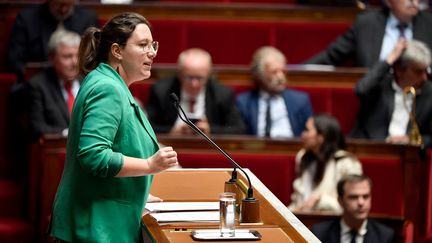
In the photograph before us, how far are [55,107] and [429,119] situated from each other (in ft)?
2.78

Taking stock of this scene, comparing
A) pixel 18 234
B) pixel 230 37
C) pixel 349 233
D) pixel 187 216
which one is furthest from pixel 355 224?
pixel 230 37

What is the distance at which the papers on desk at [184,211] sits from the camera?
41.4 inches

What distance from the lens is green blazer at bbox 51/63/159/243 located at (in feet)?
3.24

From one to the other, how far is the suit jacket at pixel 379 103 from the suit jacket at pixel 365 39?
202 mm

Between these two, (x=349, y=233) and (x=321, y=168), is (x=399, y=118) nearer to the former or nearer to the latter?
(x=321, y=168)

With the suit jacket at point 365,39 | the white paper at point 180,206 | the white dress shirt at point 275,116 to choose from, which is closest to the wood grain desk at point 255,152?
the white dress shirt at point 275,116

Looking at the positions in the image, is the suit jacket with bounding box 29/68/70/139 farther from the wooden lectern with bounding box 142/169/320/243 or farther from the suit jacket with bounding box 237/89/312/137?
the wooden lectern with bounding box 142/169/320/243

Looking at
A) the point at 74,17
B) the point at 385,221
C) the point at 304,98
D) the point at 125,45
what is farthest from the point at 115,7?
the point at 125,45

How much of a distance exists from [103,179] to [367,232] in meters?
0.89

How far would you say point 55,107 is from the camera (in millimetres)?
2176

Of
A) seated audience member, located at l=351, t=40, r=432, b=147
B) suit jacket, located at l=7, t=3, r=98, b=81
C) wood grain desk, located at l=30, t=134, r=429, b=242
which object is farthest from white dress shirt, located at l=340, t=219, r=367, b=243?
suit jacket, located at l=7, t=3, r=98, b=81

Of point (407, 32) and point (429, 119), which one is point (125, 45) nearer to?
point (429, 119)

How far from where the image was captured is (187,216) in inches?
42.1

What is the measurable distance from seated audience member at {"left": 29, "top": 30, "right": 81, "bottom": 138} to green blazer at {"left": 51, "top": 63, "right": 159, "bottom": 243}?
112cm
